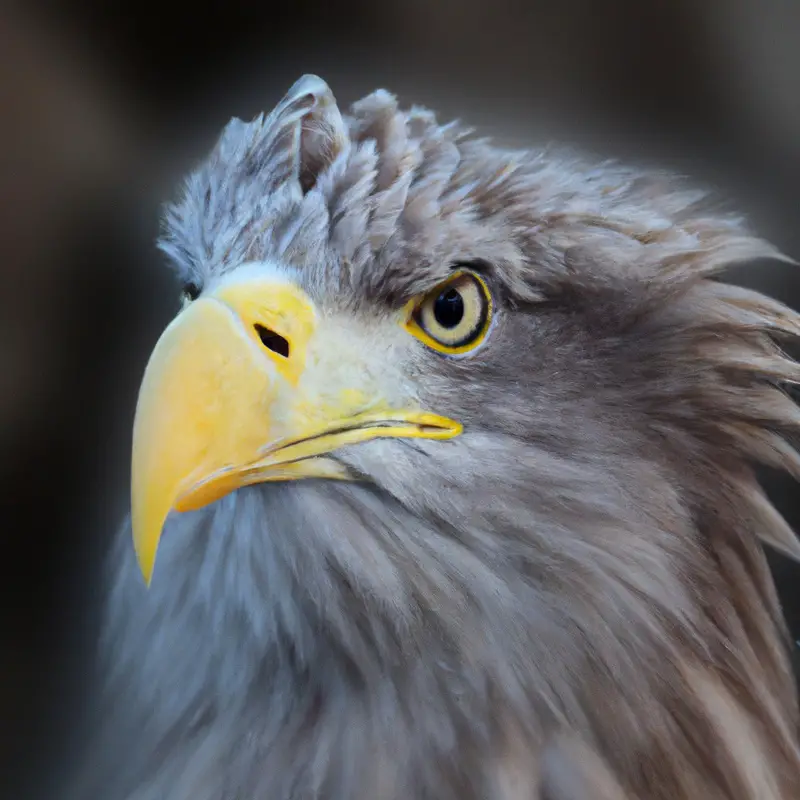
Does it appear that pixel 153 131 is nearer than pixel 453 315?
No

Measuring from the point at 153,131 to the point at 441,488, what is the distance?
1.65 ft

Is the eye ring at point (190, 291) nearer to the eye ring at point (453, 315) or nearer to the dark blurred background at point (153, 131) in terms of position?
the dark blurred background at point (153, 131)

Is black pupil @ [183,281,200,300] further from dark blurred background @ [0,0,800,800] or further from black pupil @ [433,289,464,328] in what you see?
black pupil @ [433,289,464,328]

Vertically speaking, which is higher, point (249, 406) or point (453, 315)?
point (453, 315)

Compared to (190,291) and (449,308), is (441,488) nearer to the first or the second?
(449,308)

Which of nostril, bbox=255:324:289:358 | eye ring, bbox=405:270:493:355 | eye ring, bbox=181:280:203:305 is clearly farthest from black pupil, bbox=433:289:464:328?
eye ring, bbox=181:280:203:305

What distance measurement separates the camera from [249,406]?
646 millimetres

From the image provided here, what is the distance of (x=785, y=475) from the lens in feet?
2.68

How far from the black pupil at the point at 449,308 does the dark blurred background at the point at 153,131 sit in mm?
216

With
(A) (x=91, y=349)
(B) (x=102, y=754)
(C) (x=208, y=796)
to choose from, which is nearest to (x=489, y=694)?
(C) (x=208, y=796)

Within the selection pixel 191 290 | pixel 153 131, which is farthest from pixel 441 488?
pixel 153 131

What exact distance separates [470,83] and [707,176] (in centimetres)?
27

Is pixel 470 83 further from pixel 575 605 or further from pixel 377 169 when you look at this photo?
pixel 575 605

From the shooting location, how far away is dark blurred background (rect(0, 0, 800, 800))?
81cm
